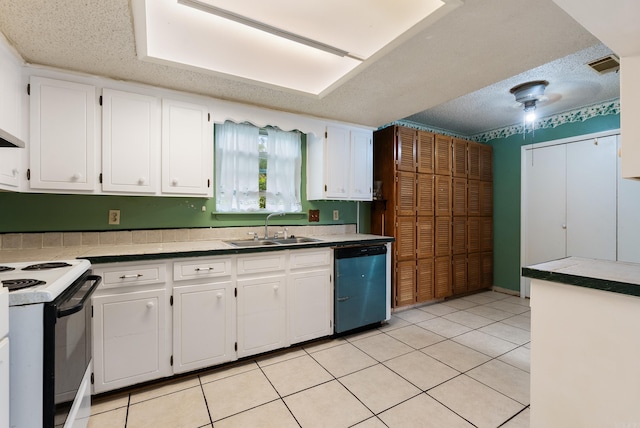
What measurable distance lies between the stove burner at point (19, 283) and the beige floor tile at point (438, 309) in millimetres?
3566

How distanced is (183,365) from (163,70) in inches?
83.7

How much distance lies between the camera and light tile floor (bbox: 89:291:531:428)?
5.59 ft

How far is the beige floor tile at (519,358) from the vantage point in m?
2.30

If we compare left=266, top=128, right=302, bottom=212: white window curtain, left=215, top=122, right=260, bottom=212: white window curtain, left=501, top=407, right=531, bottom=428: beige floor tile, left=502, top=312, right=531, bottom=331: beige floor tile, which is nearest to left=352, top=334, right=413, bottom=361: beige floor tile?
left=501, top=407, right=531, bottom=428: beige floor tile

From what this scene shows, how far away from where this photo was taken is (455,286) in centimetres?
403

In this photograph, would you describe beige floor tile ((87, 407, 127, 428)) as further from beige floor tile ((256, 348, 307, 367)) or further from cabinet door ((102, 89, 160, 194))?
cabinet door ((102, 89, 160, 194))

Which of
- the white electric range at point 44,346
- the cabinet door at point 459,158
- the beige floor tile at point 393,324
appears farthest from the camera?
the cabinet door at point 459,158

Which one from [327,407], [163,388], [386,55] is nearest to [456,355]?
[327,407]

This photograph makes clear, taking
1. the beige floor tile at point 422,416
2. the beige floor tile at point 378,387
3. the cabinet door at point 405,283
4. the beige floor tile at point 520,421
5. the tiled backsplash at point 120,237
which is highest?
the tiled backsplash at point 120,237

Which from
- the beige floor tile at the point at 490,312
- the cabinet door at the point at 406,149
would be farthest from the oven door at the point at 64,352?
the beige floor tile at the point at 490,312

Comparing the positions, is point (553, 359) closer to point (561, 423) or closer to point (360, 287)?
A: point (561, 423)

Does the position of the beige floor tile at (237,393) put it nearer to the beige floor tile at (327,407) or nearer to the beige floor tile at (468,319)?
the beige floor tile at (327,407)

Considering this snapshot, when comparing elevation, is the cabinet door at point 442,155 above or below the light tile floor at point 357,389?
above

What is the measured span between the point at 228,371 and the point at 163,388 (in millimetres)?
440
